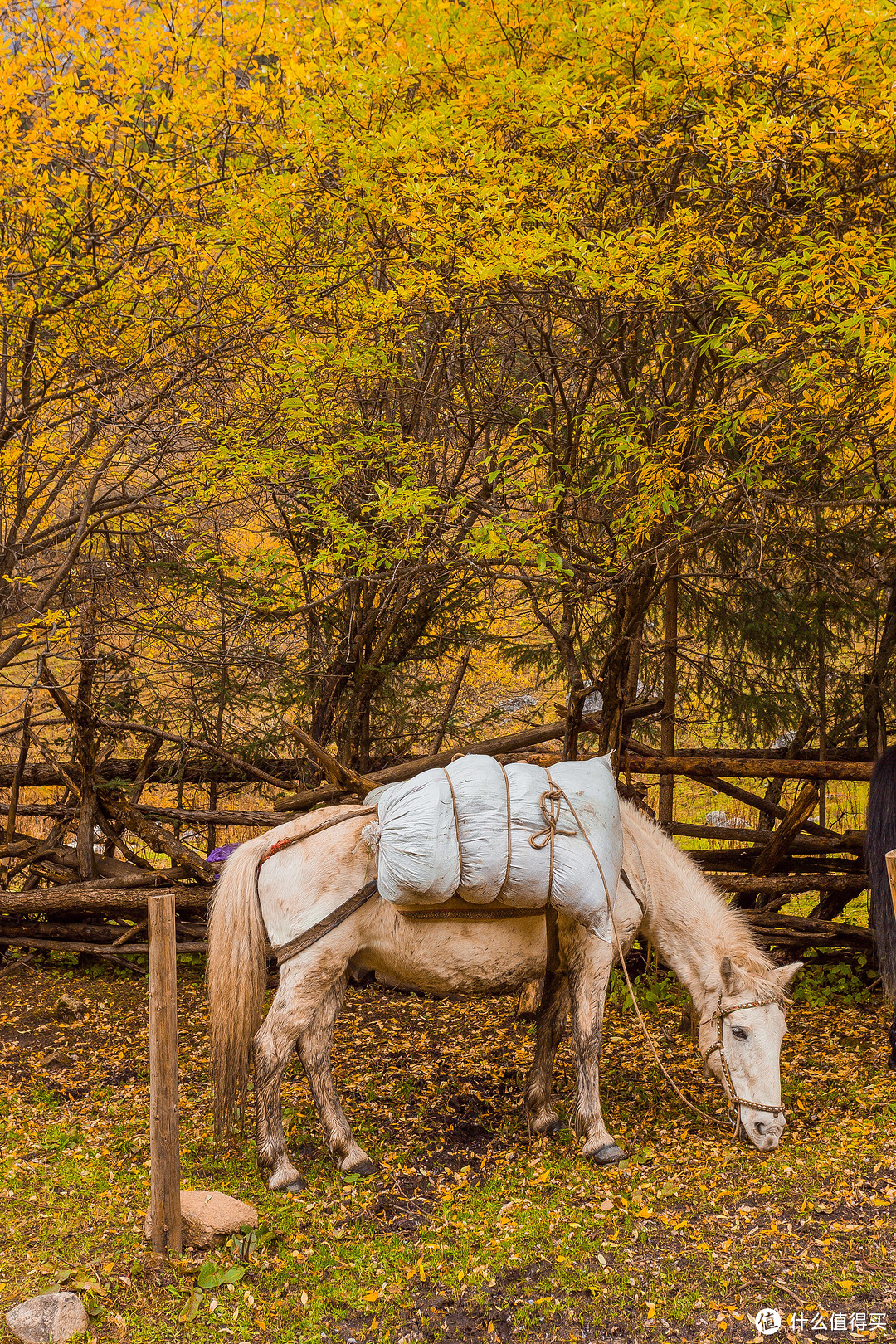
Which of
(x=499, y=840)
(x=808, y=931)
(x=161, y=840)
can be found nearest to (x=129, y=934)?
(x=161, y=840)

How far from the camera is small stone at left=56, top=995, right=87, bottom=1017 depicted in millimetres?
6023

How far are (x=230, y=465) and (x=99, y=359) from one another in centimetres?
96

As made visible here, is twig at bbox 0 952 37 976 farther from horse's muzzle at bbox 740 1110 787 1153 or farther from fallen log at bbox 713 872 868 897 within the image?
horse's muzzle at bbox 740 1110 787 1153

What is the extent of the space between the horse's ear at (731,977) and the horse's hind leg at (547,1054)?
76cm

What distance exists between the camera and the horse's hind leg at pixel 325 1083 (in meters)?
4.08

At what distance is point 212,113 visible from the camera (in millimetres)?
4840

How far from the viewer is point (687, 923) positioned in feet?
14.5

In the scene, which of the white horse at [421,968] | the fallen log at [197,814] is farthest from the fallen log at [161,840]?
the white horse at [421,968]

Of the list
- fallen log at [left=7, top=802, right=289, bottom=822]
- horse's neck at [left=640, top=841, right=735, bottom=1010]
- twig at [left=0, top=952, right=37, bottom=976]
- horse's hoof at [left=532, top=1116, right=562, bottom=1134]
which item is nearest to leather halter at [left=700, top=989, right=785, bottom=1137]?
horse's neck at [left=640, top=841, right=735, bottom=1010]

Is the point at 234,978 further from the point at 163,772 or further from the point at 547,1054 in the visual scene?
the point at 163,772

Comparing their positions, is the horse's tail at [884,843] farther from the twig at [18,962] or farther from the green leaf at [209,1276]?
the twig at [18,962]

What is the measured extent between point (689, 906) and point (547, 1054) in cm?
102

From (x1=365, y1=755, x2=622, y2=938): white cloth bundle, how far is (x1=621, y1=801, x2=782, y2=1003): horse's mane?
1.40 feet

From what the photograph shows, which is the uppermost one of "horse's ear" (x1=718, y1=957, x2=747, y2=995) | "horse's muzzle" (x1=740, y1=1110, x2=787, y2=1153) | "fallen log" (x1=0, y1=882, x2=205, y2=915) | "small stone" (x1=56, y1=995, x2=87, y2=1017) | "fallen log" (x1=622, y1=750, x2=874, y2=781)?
"fallen log" (x1=622, y1=750, x2=874, y2=781)
